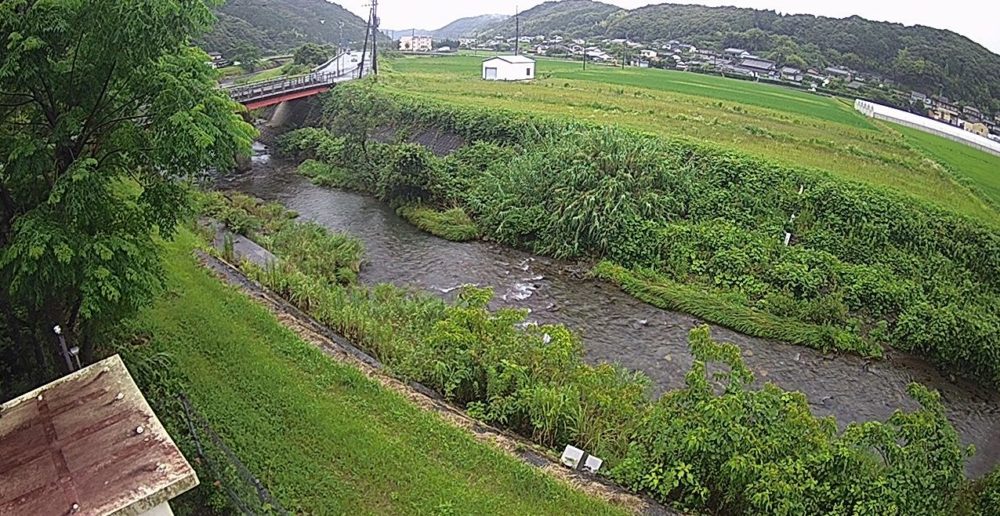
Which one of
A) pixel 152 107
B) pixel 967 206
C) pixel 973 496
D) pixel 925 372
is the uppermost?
pixel 152 107

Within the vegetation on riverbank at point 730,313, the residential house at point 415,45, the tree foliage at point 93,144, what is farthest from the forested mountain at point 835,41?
the tree foliage at point 93,144

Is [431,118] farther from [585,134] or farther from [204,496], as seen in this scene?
[204,496]

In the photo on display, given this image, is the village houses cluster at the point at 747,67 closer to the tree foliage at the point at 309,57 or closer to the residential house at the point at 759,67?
the residential house at the point at 759,67

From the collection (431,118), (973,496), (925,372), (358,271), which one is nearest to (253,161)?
(431,118)

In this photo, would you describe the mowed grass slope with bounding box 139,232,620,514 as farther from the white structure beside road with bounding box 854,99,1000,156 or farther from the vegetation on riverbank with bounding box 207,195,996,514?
the white structure beside road with bounding box 854,99,1000,156

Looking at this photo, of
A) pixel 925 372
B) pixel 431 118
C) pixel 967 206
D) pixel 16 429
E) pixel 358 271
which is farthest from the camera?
pixel 431 118

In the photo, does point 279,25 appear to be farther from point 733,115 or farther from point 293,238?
point 293,238
